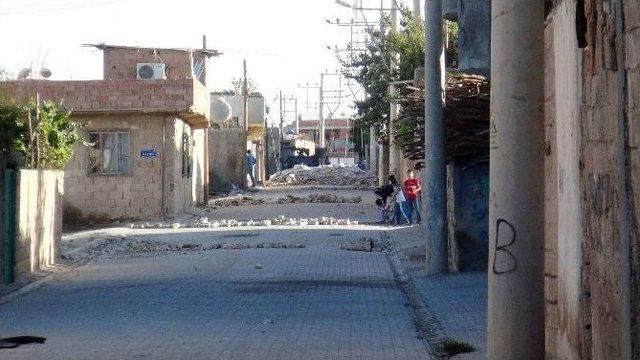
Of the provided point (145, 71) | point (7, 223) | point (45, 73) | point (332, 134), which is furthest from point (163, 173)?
point (332, 134)

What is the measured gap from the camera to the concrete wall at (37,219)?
64.9ft

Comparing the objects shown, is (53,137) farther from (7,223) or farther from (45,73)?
(45,73)

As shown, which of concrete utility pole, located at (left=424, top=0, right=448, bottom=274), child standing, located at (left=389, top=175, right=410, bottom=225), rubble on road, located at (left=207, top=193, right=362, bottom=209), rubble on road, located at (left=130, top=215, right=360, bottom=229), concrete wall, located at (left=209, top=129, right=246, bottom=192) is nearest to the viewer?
concrete utility pole, located at (left=424, top=0, right=448, bottom=274)

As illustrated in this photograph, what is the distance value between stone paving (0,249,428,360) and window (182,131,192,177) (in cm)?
1593

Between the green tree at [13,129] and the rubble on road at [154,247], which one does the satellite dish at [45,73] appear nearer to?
the rubble on road at [154,247]

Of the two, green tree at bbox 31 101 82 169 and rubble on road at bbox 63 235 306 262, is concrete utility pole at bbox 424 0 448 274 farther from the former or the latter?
green tree at bbox 31 101 82 169

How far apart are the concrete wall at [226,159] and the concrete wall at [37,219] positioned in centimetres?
3619

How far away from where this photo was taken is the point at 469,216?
19797 millimetres

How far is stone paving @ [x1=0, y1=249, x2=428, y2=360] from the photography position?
11.6m

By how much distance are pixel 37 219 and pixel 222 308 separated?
724 cm

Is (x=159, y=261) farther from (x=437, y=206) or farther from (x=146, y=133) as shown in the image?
(x=146, y=133)

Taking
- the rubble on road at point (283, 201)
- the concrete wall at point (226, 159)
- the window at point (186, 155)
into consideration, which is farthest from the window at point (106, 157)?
the concrete wall at point (226, 159)

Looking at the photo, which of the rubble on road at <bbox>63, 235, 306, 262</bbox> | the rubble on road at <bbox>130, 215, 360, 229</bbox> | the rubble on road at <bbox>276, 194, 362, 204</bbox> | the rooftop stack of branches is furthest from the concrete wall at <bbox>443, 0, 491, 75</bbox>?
the rubble on road at <bbox>276, 194, 362, 204</bbox>

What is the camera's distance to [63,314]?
49.7 ft
